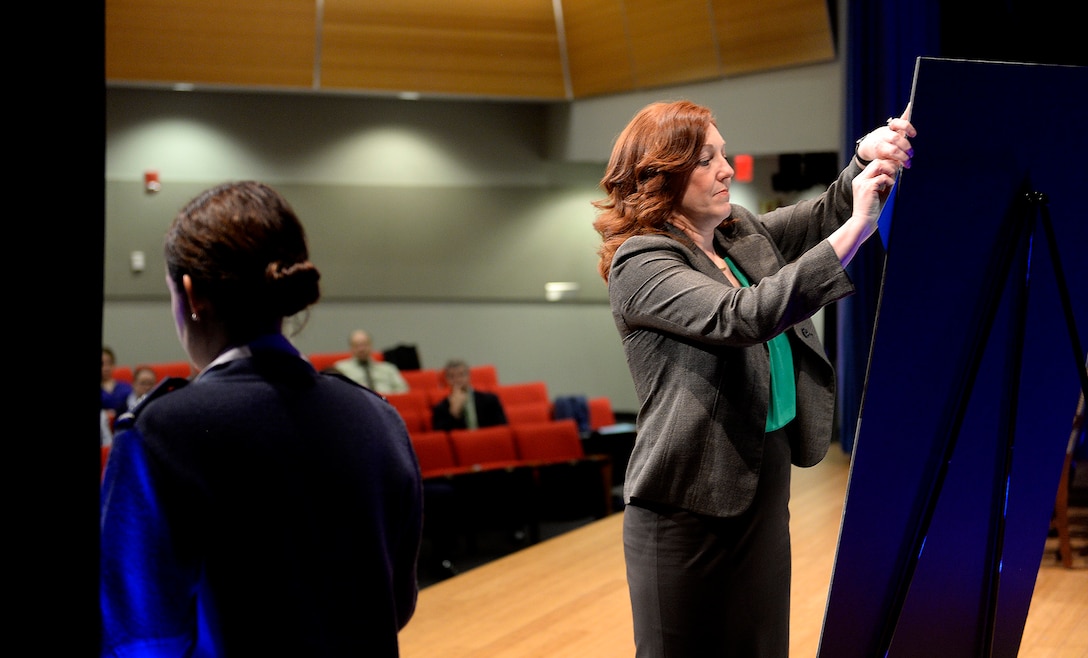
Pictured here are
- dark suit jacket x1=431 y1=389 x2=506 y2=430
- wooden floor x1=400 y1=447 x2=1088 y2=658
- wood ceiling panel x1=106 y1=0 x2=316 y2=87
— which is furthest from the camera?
wood ceiling panel x1=106 y1=0 x2=316 y2=87

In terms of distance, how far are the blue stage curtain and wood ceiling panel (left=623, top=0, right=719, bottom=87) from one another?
1305mm

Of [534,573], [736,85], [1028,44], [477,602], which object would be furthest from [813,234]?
[736,85]

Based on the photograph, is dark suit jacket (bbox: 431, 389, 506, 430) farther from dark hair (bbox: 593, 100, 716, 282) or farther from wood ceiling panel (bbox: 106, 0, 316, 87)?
dark hair (bbox: 593, 100, 716, 282)

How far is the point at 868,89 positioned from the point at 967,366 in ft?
22.7

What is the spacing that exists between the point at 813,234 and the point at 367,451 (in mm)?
1048

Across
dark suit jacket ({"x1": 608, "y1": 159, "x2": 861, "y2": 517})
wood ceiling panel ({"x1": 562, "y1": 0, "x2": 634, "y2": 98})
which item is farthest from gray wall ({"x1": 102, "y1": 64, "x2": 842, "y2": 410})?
dark suit jacket ({"x1": 608, "y1": 159, "x2": 861, "y2": 517})

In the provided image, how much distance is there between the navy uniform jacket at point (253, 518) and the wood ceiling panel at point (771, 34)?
7.92 m

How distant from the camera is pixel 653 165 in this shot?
1.67 meters

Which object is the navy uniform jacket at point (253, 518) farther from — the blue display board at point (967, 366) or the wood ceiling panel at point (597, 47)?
the wood ceiling panel at point (597, 47)

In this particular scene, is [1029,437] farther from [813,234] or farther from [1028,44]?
[1028,44]

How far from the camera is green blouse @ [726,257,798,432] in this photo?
5.40 ft

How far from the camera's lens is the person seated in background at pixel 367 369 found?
28.4ft

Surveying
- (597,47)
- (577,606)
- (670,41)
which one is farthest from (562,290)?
(577,606)

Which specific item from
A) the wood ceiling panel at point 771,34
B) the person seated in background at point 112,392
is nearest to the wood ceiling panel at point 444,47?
the wood ceiling panel at point 771,34
